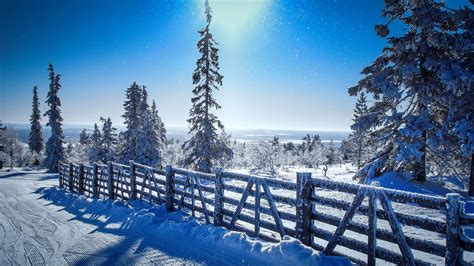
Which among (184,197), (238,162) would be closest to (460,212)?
(184,197)

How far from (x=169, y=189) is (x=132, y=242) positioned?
8.30 feet

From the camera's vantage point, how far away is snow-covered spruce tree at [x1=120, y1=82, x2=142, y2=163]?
106ft

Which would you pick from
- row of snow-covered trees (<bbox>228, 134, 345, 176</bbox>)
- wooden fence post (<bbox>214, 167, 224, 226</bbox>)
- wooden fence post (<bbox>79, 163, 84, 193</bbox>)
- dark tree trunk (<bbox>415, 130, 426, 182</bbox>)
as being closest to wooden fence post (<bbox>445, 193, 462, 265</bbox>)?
wooden fence post (<bbox>214, 167, 224, 226</bbox>)

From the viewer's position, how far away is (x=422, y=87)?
11805mm

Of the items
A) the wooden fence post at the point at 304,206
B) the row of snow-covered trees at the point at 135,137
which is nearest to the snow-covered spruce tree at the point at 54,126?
the row of snow-covered trees at the point at 135,137

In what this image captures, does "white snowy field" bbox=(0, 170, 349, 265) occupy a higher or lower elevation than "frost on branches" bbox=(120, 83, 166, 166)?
lower

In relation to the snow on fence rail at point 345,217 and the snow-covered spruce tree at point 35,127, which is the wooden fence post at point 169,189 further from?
the snow-covered spruce tree at point 35,127

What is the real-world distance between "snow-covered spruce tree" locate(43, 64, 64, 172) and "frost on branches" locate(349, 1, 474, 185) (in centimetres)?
3673

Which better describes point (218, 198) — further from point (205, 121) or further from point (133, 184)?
point (205, 121)

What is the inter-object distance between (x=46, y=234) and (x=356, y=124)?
13.7 meters

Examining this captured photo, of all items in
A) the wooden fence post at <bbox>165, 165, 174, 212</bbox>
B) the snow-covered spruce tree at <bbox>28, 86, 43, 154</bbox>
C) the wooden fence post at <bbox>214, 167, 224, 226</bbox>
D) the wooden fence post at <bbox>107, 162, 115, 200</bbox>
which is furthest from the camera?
the snow-covered spruce tree at <bbox>28, 86, 43, 154</bbox>

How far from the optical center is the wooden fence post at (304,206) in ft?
18.6

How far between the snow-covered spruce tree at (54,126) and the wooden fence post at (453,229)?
40.5 meters

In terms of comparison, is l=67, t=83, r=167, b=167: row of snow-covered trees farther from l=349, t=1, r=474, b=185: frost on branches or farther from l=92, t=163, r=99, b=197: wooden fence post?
l=349, t=1, r=474, b=185: frost on branches
